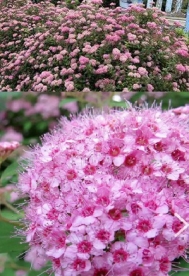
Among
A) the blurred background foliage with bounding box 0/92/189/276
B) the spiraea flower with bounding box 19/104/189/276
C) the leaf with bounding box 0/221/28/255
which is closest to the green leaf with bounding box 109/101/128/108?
the blurred background foliage with bounding box 0/92/189/276

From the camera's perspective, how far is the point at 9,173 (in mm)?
879

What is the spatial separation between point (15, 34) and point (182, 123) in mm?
2483

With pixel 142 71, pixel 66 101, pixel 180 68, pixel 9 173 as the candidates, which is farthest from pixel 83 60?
pixel 9 173

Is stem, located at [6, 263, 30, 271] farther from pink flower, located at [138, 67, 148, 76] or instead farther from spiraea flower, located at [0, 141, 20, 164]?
pink flower, located at [138, 67, 148, 76]

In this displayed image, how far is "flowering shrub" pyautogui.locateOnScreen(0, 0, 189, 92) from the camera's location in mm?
2268

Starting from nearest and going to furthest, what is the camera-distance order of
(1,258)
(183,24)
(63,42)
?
1. (1,258)
2. (63,42)
3. (183,24)

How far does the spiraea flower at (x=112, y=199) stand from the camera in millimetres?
644

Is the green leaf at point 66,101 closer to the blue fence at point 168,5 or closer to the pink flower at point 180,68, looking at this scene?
the pink flower at point 180,68

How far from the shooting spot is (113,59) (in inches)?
92.1

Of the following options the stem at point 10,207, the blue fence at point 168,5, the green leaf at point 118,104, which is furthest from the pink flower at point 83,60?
the stem at point 10,207

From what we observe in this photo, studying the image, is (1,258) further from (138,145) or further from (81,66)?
(81,66)

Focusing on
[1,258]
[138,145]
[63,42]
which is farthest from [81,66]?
[138,145]

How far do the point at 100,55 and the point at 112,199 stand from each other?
5.84 ft

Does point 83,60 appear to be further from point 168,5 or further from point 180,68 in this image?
point 168,5
